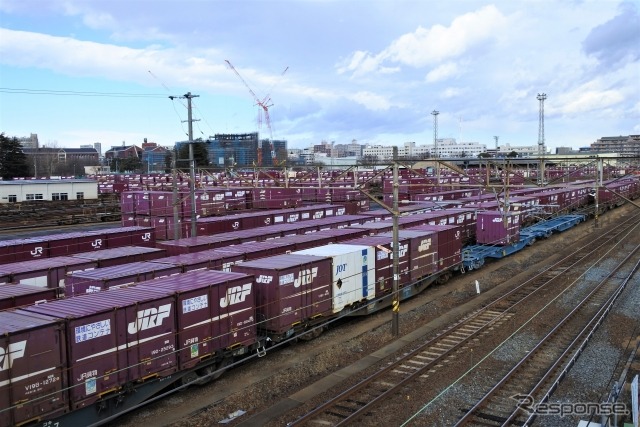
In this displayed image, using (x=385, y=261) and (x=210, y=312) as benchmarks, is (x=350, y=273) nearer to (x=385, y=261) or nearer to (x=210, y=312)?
(x=385, y=261)

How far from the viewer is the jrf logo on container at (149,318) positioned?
13.0 m

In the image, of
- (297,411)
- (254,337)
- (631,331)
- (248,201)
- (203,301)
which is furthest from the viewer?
(248,201)

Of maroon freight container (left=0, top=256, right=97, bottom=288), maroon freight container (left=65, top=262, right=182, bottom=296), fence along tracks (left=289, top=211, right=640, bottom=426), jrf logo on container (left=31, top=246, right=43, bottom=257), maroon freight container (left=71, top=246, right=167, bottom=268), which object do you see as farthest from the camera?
jrf logo on container (left=31, top=246, right=43, bottom=257)

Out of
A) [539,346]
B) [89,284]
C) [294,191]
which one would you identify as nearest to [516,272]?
[539,346]

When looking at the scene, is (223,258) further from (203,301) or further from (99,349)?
(99,349)

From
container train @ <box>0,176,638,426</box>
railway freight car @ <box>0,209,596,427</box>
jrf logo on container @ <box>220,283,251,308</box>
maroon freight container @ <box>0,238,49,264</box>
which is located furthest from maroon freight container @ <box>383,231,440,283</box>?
maroon freight container @ <box>0,238,49,264</box>

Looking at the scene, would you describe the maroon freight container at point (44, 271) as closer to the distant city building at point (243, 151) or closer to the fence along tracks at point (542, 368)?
the fence along tracks at point (542, 368)

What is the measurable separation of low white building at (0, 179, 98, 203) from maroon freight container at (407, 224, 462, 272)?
65.0 m

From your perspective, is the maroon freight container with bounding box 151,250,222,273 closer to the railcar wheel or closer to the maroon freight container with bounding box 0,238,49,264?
the railcar wheel

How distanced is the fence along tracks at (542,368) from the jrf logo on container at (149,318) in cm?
783

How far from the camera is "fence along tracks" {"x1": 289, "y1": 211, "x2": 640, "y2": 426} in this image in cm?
1343

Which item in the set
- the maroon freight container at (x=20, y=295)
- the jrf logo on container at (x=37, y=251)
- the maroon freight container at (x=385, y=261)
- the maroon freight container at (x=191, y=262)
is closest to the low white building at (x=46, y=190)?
the jrf logo on container at (x=37, y=251)

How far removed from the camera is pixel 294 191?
61.6 meters

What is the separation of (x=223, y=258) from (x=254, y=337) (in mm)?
5076
